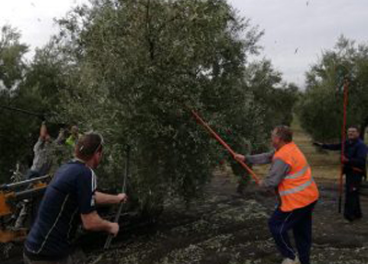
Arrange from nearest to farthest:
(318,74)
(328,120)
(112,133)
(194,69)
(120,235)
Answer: (112,133), (194,69), (120,235), (328,120), (318,74)

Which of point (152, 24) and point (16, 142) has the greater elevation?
point (152, 24)

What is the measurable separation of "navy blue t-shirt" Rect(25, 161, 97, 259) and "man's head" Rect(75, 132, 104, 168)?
10cm

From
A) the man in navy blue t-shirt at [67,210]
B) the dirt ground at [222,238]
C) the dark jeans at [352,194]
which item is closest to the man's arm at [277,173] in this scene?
the dirt ground at [222,238]

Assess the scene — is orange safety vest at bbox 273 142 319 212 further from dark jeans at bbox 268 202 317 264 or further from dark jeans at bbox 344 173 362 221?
dark jeans at bbox 344 173 362 221

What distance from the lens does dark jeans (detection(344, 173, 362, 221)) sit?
36.3 feet

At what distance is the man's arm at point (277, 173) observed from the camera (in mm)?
6953

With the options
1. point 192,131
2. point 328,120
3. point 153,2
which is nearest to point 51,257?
point 192,131

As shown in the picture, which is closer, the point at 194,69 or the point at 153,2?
the point at 153,2

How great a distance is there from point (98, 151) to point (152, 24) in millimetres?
5067

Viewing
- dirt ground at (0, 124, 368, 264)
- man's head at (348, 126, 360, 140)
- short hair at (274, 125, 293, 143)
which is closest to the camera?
short hair at (274, 125, 293, 143)

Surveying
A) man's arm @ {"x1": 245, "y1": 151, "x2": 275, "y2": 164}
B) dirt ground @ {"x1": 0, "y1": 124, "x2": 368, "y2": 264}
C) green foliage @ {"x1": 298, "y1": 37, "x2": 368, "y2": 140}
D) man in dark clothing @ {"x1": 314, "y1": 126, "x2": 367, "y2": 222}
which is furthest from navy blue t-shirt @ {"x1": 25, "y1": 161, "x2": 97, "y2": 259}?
green foliage @ {"x1": 298, "y1": 37, "x2": 368, "y2": 140}

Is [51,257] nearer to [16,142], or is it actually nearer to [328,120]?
[16,142]

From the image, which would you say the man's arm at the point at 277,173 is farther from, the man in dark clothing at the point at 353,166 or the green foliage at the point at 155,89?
the man in dark clothing at the point at 353,166

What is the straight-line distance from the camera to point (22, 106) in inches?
652
